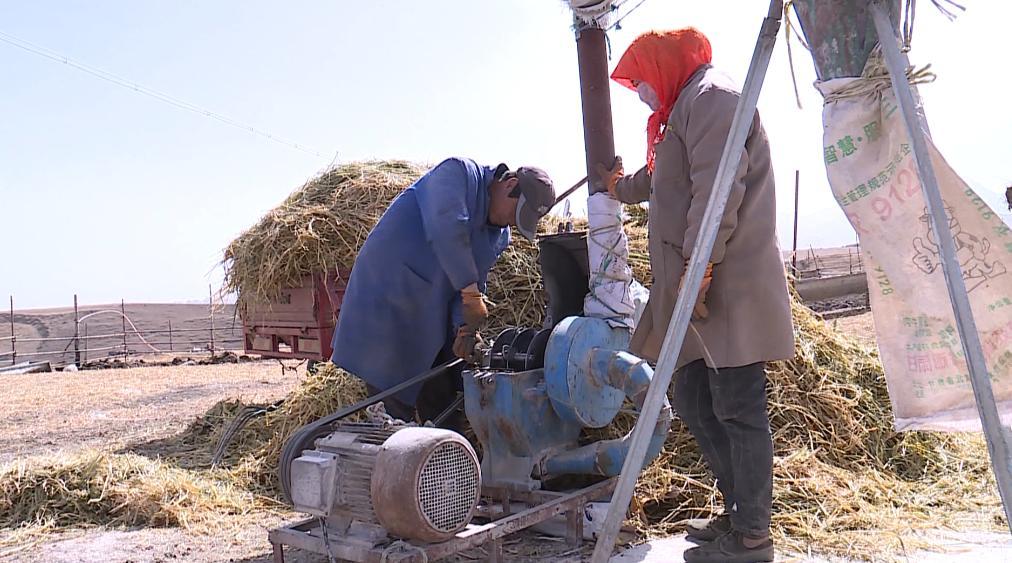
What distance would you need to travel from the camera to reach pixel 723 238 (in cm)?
231

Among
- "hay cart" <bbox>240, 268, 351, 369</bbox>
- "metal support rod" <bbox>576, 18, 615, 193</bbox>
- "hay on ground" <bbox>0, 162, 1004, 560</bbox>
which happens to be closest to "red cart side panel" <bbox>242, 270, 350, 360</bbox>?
"hay cart" <bbox>240, 268, 351, 369</bbox>

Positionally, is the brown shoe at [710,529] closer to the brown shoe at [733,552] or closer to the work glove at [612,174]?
the brown shoe at [733,552]

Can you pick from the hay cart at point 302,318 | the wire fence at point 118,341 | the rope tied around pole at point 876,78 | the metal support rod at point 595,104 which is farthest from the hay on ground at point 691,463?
the wire fence at point 118,341

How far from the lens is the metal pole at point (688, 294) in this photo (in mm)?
1973

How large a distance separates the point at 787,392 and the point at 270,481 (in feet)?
9.25

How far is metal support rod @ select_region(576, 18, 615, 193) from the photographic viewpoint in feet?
11.8

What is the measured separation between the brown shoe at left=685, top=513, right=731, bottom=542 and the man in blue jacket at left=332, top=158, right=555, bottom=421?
1.09 metres

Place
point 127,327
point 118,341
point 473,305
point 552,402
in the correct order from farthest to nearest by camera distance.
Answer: point 127,327 < point 118,341 < point 473,305 < point 552,402

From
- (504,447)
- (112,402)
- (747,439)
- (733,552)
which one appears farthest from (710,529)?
(112,402)

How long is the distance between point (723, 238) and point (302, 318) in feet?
13.5

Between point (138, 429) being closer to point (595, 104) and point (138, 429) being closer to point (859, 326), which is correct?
point (595, 104)

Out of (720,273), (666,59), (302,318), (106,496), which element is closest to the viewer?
(720,273)

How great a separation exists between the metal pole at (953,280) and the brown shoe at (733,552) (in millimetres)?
901

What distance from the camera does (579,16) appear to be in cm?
441
